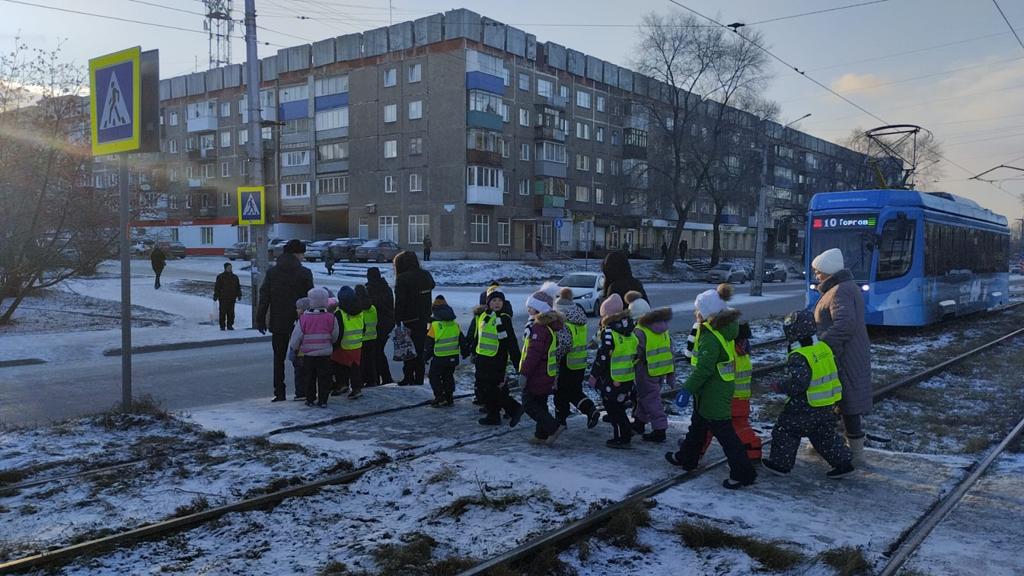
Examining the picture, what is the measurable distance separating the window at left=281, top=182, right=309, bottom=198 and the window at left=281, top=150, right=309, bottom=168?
148cm

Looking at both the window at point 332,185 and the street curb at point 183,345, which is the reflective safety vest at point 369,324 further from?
the window at point 332,185

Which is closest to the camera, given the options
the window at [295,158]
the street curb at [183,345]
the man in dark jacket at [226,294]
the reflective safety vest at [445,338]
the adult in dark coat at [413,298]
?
the reflective safety vest at [445,338]

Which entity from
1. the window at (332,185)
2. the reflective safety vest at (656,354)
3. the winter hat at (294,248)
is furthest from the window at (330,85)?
the reflective safety vest at (656,354)

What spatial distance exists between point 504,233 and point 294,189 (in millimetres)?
18318

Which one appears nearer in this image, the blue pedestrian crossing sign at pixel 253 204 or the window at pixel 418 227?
the blue pedestrian crossing sign at pixel 253 204

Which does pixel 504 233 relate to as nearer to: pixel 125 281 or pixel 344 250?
pixel 344 250

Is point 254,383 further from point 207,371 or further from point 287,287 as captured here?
point 287,287

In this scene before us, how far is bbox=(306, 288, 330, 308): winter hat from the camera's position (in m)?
7.94

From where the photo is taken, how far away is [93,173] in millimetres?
15938

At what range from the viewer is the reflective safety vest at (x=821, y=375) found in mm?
5477

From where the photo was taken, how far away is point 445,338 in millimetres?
7785

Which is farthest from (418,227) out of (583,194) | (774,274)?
(774,274)

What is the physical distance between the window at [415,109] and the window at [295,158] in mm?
11653

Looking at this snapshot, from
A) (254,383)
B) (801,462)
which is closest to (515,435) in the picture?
(801,462)
